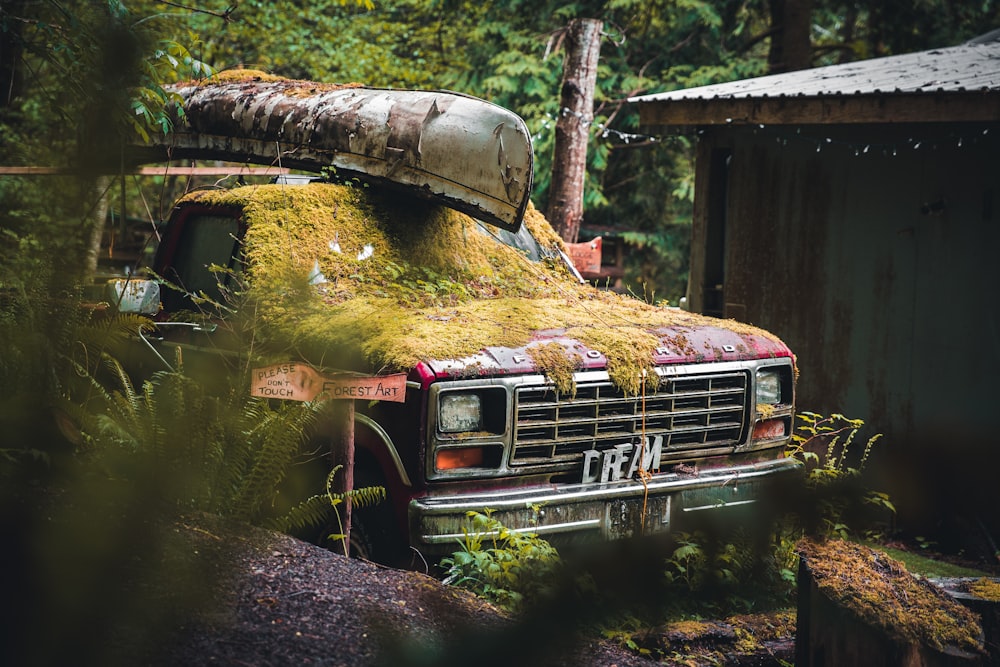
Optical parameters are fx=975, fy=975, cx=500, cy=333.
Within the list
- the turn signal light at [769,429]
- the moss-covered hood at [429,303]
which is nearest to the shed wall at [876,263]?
the turn signal light at [769,429]

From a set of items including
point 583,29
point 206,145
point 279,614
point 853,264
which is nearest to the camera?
point 279,614

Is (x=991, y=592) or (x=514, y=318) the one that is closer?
(x=991, y=592)

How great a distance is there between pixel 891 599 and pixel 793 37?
49.3ft

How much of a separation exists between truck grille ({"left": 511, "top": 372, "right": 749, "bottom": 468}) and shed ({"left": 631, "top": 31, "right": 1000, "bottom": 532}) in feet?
6.23

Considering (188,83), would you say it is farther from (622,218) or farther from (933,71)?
(622,218)

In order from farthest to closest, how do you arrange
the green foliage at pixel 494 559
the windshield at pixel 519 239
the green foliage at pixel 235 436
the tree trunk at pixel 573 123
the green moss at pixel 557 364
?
the tree trunk at pixel 573 123 < the windshield at pixel 519 239 < the green moss at pixel 557 364 < the green foliage at pixel 494 559 < the green foliage at pixel 235 436

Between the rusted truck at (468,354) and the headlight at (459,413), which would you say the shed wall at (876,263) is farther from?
the headlight at (459,413)

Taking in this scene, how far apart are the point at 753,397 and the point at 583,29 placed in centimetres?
484

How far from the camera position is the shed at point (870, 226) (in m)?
7.07

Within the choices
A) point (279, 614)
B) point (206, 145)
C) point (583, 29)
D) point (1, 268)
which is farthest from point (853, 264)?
point (1, 268)

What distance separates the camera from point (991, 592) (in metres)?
4.41

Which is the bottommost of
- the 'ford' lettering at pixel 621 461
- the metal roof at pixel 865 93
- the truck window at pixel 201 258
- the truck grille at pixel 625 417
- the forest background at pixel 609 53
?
the 'ford' lettering at pixel 621 461

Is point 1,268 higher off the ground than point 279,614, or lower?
higher

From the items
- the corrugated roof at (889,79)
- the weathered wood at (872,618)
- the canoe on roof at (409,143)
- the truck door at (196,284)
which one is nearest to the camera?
the weathered wood at (872,618)
